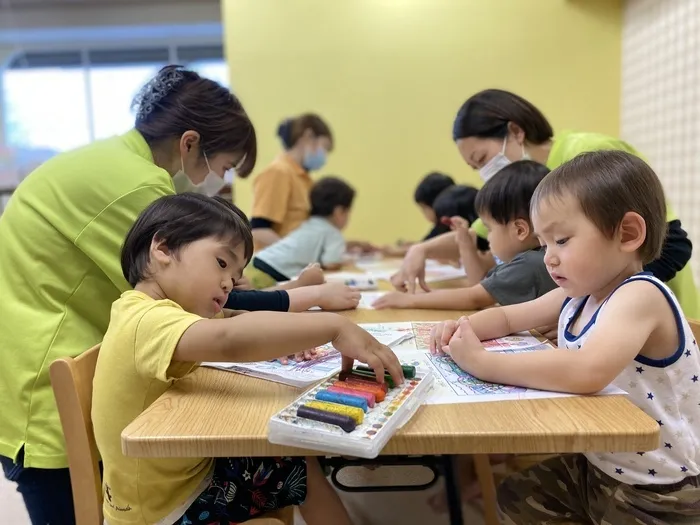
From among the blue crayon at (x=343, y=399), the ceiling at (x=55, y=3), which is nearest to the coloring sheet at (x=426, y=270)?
the blue crayon at (x=343, y=399)

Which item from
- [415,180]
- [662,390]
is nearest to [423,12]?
[415,180]

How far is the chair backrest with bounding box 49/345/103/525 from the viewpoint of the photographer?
2.84 feet

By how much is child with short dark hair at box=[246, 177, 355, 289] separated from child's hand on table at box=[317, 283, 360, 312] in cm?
66

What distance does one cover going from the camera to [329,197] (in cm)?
249

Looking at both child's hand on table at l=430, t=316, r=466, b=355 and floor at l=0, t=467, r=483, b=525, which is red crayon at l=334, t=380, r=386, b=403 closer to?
child's hand on table at l=430, t=316, r=466, b=355

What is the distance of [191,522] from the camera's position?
2.91 feet

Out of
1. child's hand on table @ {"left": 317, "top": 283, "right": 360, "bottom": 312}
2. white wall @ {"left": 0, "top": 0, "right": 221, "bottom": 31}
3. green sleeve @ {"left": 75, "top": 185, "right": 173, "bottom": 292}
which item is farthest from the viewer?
white wall @ {"left": 0, "top": 0, "right": 221, "bottom": 31}

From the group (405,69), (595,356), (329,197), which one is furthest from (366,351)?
(405,69)

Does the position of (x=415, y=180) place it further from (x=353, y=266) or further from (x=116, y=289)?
(x=116, y=289)

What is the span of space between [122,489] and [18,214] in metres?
0.60

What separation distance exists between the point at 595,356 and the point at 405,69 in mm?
2824

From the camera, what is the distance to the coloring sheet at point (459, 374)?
74cm

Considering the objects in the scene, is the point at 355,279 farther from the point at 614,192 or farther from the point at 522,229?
the point at 614,192

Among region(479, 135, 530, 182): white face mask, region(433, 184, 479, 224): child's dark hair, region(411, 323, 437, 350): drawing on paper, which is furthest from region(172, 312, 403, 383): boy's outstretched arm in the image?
region(433, 184, 479, 224): child's dark hair
